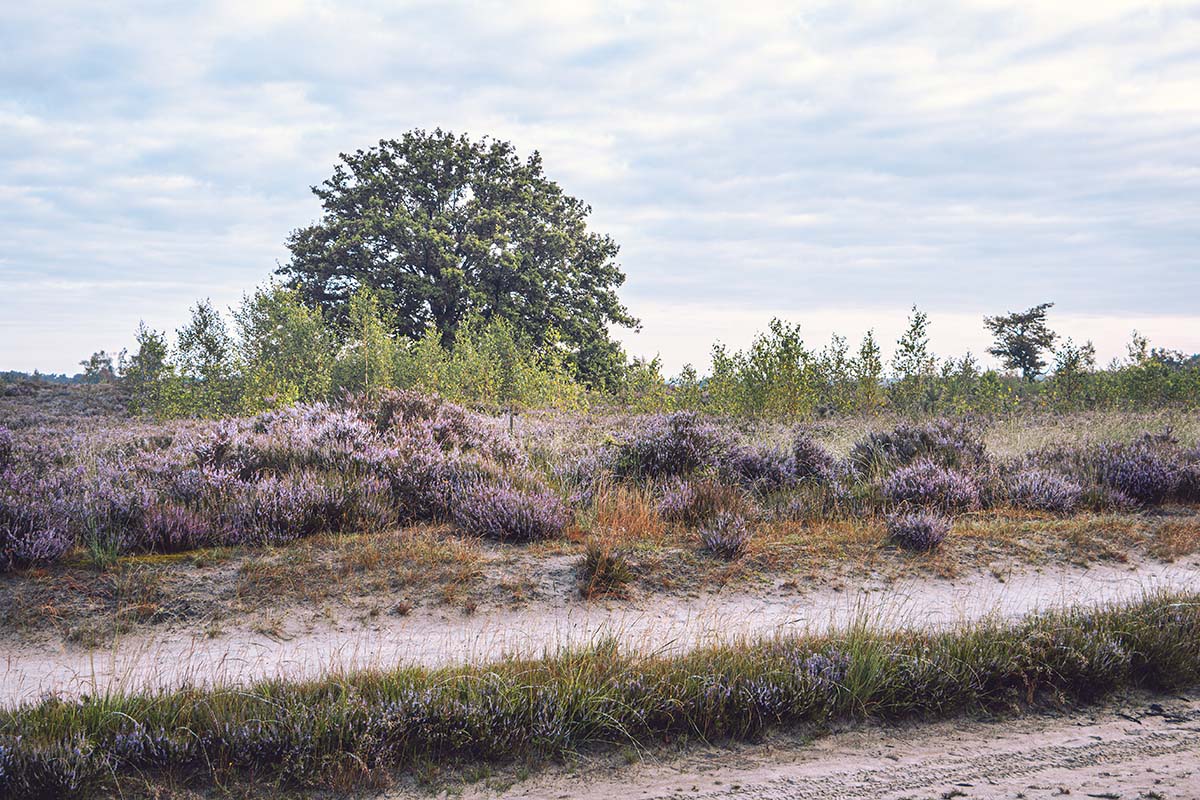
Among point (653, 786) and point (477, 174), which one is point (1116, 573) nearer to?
point (653, 786)

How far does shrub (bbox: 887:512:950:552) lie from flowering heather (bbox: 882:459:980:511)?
4.90ft

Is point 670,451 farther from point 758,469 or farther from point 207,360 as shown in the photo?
point 207,360

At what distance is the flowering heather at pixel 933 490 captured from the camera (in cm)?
959

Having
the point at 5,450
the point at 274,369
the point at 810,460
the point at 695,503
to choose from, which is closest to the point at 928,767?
the point at 695,503

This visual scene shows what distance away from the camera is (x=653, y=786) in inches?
156

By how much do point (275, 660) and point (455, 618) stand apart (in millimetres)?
1292

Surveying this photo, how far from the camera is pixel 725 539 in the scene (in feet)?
24.0

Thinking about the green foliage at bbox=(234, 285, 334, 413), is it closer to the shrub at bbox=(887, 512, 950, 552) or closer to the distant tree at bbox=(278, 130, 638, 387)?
the distant tree at bbox=(278, 130, 638, 387)

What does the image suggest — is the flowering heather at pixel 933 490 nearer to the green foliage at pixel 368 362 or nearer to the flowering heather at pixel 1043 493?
the flowering heather at pixel 1043 493

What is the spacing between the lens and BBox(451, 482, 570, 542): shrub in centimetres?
779

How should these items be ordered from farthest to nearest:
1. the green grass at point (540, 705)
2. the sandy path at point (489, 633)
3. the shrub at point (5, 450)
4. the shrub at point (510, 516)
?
the shrub at point (5, 450) → the shrub at point (510, 516) → the sandy path at point (489, 633) → the green grass at point (540, 705)

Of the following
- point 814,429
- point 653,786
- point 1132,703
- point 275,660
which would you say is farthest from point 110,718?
point 814,429

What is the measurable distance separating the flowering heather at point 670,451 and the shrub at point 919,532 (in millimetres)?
2874

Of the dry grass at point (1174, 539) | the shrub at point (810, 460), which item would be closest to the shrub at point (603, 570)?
the shrub at point (810, 460)
